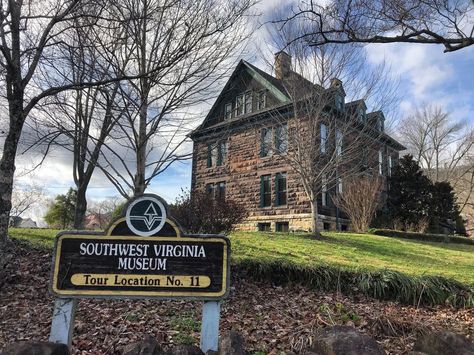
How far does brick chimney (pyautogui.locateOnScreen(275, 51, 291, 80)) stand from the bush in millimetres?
4825

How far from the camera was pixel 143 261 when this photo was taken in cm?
409

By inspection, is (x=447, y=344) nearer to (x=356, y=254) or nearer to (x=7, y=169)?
(x=7, y=169)

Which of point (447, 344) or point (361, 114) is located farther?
point (361, 114)

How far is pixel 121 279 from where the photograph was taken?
4035mm

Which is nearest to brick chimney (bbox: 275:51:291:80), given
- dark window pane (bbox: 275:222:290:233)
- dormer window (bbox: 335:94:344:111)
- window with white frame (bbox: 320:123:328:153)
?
dormer window (bbox: 335:94:344:111)

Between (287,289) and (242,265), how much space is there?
93cm

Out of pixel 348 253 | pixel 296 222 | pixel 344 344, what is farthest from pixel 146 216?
pixel 296 222

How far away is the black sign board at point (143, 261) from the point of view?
4.02m

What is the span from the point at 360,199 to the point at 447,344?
1648 centimetres

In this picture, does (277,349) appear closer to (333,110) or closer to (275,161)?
(333,110)

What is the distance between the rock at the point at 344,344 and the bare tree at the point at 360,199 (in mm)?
16271

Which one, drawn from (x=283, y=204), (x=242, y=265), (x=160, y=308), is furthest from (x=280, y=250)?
(x=283, y=204)

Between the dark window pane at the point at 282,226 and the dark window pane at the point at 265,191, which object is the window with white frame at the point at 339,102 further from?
the dark window pane at the point at 265,191

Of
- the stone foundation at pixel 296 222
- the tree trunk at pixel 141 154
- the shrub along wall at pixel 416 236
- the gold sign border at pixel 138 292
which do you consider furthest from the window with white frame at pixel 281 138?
the gold sign border at pixel 138 292
